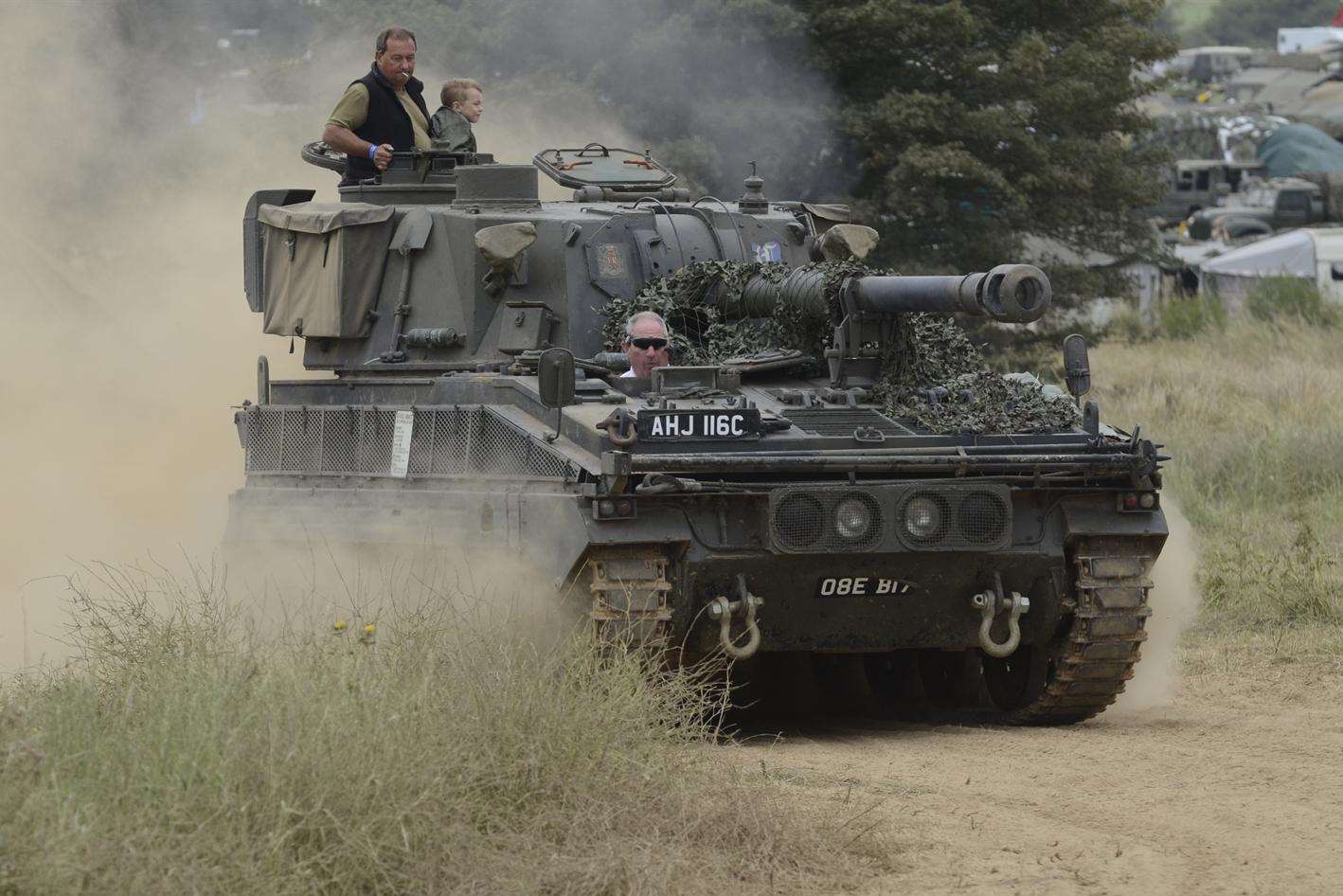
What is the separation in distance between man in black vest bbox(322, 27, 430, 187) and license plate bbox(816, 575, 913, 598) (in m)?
4.25

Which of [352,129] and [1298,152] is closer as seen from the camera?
[352,129]

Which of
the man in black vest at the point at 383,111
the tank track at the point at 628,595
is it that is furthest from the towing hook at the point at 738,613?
the man in black vest at the point at 383,111

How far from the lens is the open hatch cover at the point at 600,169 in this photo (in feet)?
42.2

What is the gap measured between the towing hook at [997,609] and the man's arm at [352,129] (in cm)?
434

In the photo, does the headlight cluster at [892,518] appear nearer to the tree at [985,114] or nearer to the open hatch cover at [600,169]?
the open hatch cover at [600,169]

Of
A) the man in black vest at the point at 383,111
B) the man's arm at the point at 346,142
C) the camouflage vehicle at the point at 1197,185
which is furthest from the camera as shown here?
the camouflage vehicle at the point at 1197,185

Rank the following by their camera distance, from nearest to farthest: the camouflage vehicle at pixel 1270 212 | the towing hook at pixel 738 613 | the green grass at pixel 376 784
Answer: the green grass at pixel 376 784
the towing hook at pixel 738 613
the camouflage vehicle at pixel 1270 212

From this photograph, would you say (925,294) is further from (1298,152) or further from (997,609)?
(1298,152)

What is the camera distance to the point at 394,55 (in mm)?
12984

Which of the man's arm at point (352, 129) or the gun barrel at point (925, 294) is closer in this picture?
the gun barrel at point (925, 294)

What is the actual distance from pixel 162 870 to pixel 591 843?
136 centimetres

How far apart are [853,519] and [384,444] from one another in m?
2.78

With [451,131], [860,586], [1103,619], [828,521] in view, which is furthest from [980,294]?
[451,131]

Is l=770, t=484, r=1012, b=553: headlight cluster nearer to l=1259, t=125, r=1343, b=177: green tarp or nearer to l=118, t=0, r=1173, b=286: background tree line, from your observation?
l=118, t=0, r=1173, b=286: background tree line
